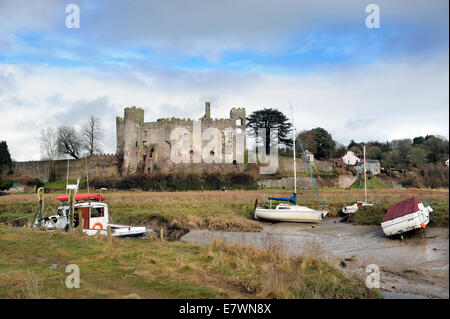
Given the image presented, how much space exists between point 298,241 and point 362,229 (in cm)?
510

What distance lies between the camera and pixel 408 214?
16.7 meters

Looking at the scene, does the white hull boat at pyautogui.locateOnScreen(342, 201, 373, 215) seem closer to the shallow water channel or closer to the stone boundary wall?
the shallow water channel

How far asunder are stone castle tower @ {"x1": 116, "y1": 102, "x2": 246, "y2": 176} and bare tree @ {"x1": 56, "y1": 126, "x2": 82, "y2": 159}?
7.53 m

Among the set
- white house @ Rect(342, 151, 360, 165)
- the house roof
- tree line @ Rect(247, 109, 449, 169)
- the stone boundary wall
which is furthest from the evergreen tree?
the house roof

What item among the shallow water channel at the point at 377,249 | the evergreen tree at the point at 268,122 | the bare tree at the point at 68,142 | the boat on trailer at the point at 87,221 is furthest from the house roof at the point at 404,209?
the bare tree at the point at 68,142

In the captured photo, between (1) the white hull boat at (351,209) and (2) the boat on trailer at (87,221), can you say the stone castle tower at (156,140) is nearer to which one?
(1) the white hull boat at (351,209)

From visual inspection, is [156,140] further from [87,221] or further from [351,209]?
[87,221]

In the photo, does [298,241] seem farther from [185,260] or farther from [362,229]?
[185,260]

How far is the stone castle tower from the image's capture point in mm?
49281

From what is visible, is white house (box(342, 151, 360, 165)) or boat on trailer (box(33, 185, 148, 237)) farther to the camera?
white house (box(342, 151, 360, 165))

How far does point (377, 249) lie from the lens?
15148mm

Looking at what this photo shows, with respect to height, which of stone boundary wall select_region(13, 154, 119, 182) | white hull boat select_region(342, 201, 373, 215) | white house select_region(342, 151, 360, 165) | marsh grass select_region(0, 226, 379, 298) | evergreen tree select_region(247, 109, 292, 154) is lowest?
white hull boat select_region(342, 201, 373, 215)

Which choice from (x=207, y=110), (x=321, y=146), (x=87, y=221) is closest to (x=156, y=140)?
(x=207, y=110)
